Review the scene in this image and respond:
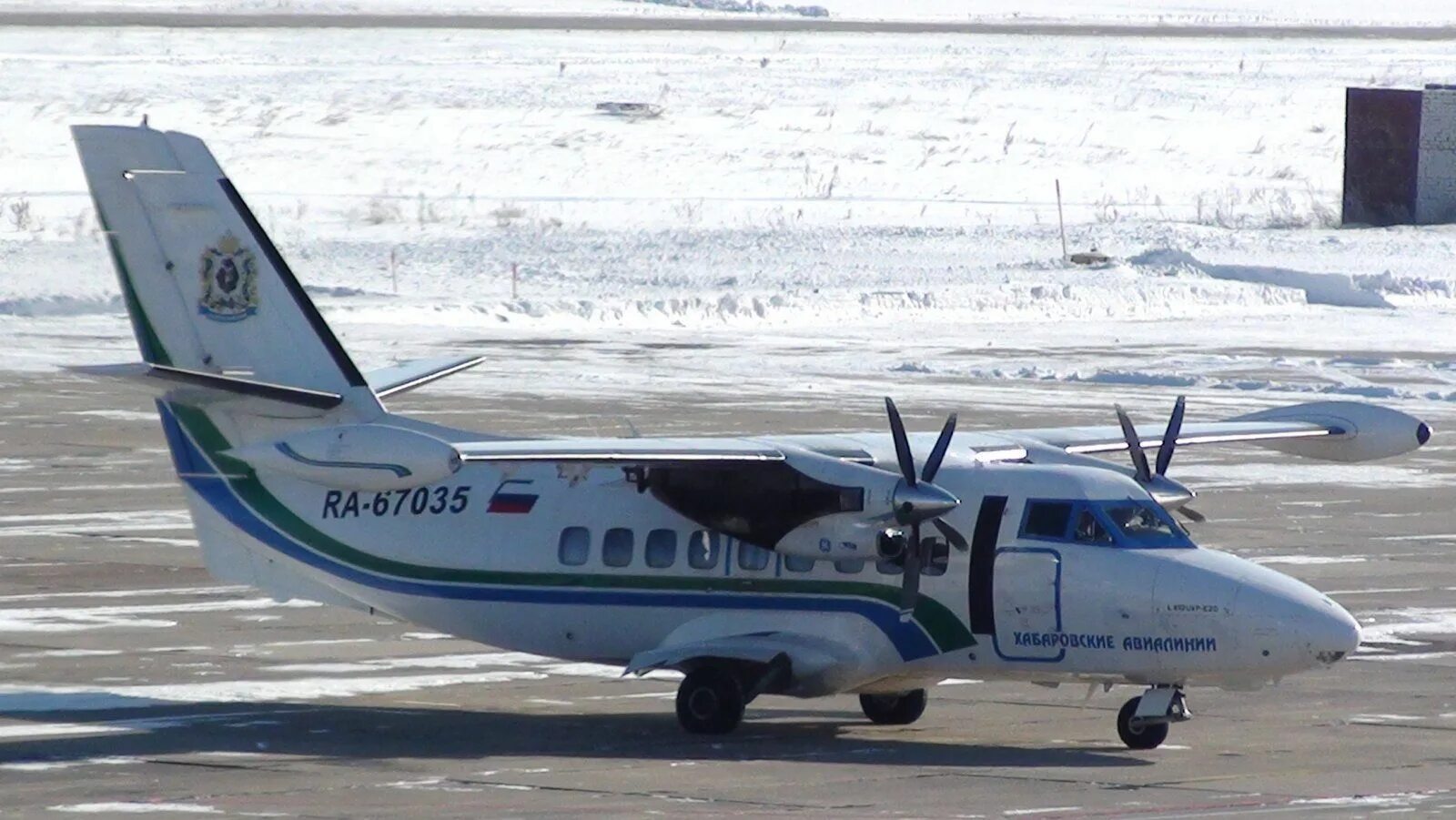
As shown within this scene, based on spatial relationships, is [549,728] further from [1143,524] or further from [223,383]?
[1143,524]

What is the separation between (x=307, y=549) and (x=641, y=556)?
3126mm

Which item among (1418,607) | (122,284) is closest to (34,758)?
(122,284)

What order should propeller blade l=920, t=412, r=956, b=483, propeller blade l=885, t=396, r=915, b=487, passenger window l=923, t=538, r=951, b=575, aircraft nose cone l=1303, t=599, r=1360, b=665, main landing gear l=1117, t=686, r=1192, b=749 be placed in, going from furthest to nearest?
passenger window l=923, t=538, r=951, b=575 < propeller blade l=920, t=412, r=956, b=483 < propeller blade l=885, t=396, r=915, b=487 < main landing gear l=1117, t=686, r=1192, b=749 < aircraft nose cone l=1303, t=599, r=1360, b=665

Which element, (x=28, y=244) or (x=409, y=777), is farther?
(x=28, y=244)

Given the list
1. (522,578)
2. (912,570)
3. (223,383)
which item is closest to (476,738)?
(522,578)

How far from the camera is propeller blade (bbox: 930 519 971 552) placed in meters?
18.6

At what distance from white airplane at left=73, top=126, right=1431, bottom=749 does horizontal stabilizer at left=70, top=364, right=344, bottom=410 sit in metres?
0.03

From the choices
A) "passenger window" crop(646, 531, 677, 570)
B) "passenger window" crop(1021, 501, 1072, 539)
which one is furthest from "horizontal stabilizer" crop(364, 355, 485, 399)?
"passenger window" crop(1021, 501, 1072, 539)

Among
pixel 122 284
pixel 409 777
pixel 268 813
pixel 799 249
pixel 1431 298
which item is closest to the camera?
pixel 268 813

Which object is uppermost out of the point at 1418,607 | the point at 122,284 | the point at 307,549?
the point at 122,284

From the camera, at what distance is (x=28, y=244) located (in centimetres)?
5975

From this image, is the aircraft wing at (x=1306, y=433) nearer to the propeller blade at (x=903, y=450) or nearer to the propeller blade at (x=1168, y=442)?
the propeller blade at (x=1168, y=442)

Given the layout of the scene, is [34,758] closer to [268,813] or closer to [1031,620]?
[268,813]

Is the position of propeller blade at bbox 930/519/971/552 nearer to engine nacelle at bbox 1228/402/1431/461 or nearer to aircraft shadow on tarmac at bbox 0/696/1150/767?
aircraft shadow on tarmac at bbox 0/696/1150/767
